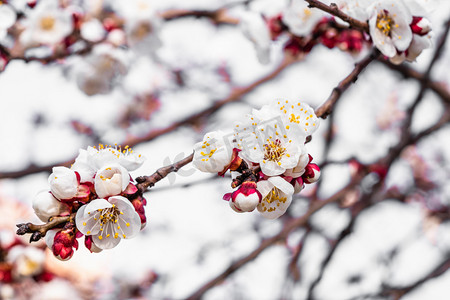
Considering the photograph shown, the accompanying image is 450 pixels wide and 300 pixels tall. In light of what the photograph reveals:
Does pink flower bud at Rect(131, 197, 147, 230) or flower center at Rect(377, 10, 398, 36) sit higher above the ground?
flower center at Rect(377, 10, 398, 36)

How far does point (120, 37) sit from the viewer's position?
8.38 feet

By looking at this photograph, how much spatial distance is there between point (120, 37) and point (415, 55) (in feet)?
5.76

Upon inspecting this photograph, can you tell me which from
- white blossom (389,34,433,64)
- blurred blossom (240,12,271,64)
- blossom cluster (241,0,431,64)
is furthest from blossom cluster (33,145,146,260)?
blurred blossom (240,12,271,64)

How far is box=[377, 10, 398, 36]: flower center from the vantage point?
52.0 inches

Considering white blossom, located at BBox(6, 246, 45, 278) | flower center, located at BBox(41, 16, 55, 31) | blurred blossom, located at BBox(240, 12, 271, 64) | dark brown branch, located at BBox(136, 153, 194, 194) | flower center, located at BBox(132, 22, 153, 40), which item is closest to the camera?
dark brown branch, located at BBox(136, 153, 194, 194)

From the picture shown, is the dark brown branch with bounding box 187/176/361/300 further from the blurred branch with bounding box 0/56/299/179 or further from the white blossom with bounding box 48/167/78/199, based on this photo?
the white blossom with bounding box 48/167/78/199

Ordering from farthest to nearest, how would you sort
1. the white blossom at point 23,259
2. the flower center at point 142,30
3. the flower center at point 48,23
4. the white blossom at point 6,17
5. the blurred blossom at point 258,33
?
1. the flower center at point 142,30
2. the white blossom at point 23,259
3. the flower center at point 48,23
4. the blurred blossom at point 258,33
5. the white blossom at point 6,17

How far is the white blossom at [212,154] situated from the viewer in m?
1.00

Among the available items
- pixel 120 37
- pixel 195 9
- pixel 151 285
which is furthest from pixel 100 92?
pixel 151 285

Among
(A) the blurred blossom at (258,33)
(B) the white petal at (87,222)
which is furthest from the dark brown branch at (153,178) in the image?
(A) the blurred blossom at (258,33)

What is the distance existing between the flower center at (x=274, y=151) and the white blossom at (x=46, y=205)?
49 centimetres

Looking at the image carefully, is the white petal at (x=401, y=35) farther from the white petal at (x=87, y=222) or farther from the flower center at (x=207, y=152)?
the white petal at (x=87, y=222)

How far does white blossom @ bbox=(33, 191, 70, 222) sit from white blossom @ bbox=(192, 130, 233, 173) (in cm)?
33

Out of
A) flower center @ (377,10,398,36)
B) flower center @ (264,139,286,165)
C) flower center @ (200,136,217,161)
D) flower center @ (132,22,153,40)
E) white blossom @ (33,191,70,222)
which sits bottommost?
flower center @ (132,22,153,40)
